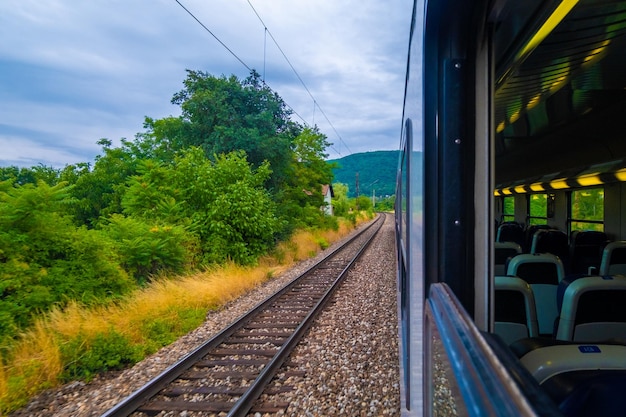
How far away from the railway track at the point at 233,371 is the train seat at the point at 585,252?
4084mm

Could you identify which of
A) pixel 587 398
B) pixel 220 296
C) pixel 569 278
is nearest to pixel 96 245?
pixel 220 296

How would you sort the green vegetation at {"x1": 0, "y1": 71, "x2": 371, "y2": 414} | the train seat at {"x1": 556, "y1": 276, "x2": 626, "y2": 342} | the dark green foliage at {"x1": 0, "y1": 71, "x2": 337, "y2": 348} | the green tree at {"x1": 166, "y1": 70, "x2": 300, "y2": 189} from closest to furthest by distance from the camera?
the train seat at {"x1": 556, "y1": 276, "x2": 626, "y2": 342}
the green vegetation at {"x1": 0, "y1": 71, "x2": 371, "y2": 414}
the dark green foliage at {"x1": 0, "y1": 71, "x2": 337, "y2": 348}
the green tree at {"x1": 166, "y1": 70, "x2": 300, "y2": 189}

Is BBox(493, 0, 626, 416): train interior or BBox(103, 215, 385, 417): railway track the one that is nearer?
BBox(493, 0, 626, 416): train interior

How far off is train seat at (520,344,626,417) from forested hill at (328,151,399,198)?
10330 centimetres

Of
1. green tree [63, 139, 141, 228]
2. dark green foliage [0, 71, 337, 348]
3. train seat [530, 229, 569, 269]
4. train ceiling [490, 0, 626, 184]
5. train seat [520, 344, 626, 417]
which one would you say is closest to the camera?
train seat [520, 344, 626, 417]

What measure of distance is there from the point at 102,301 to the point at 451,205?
756 cm

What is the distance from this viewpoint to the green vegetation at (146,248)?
5.41m

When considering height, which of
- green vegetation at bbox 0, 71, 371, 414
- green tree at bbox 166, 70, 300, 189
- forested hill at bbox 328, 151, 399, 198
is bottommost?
green vegetation at bbox 0, 71, 371, 414

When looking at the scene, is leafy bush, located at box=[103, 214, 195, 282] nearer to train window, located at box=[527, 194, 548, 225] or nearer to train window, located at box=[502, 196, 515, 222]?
train window, located at box=[527, 194, 548, 225]

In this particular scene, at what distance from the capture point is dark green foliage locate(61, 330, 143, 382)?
4906 millimetres

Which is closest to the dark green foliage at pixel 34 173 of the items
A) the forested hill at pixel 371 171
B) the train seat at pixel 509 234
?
the train seat at pixel 509 234

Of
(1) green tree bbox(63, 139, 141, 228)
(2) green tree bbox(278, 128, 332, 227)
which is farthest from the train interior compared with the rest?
(1) green tree bbox(63, 139, 141, 228)

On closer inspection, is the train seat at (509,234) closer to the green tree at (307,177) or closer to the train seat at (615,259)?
the train seat at (615,259)

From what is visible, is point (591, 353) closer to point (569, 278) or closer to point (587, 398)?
point (587, 398)
